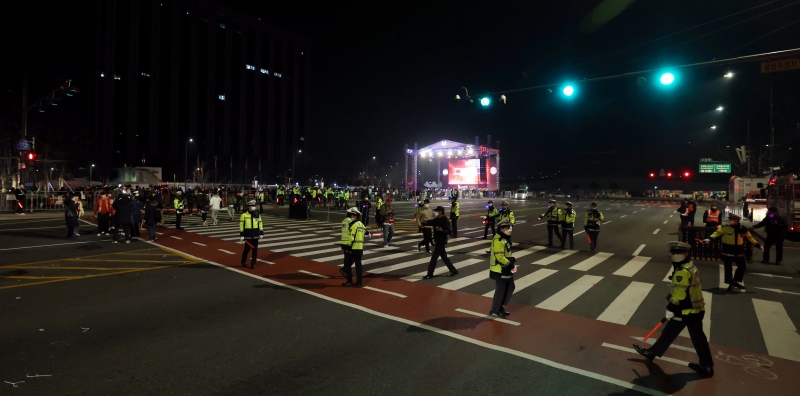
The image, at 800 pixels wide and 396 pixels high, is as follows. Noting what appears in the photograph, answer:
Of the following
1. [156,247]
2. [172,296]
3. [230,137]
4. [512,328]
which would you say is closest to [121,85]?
[230,137]

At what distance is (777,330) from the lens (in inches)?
266

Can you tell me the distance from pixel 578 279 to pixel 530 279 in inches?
49.7

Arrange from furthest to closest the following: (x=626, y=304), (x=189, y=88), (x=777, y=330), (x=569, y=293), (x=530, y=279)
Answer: (x=189, y=88)
(x=530, y=279)
(x=569, y=293)
(x=626, y=304)
(x=777, y=330)

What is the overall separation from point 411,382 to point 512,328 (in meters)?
2.63

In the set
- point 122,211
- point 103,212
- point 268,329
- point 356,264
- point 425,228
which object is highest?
point 122,211

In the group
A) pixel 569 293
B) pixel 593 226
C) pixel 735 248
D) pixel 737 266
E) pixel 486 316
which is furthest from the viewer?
pixel 593 226

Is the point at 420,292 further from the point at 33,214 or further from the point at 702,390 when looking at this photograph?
the point at 33,214

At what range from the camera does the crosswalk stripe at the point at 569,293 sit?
811 cm

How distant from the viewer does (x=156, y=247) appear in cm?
1477

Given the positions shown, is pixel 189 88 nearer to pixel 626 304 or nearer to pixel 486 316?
pixel 486 316

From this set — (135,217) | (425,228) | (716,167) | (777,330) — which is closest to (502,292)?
(777,330)

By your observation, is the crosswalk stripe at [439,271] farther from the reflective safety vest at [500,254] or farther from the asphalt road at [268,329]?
the reflective safety vest at [500,254]

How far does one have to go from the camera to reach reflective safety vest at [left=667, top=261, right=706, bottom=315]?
5098 millimetres

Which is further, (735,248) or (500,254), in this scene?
(735,248)
